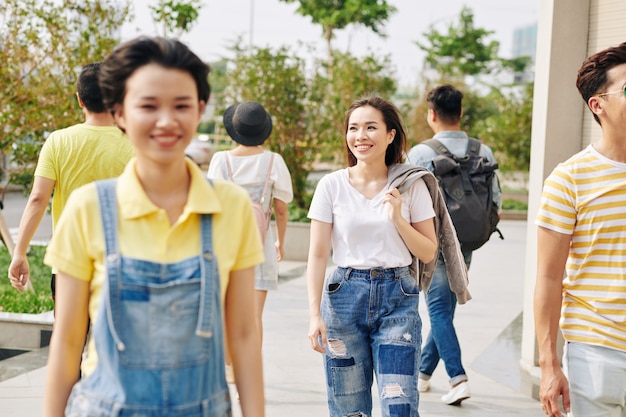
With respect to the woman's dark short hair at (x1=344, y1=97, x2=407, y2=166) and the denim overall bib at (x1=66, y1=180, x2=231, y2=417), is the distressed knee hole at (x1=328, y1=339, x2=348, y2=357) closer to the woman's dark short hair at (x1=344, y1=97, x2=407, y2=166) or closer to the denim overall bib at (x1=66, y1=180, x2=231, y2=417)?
the woman's dark short hair at (x1=344, y1=97, x2=407, y2=166)

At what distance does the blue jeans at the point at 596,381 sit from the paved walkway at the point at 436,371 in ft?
8.29

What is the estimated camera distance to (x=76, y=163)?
449 cm

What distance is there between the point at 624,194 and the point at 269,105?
1016 cm

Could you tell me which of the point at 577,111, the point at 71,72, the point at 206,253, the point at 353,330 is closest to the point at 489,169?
the point at 577,111

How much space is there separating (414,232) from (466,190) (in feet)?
5.47

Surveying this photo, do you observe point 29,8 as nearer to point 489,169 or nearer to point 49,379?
point 489,169

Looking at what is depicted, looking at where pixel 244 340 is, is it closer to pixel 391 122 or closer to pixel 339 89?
pixel 391 122

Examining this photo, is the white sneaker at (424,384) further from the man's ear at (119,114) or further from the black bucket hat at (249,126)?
the man's ear at (119,114)

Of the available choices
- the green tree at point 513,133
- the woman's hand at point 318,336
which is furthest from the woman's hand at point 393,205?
the green tree at point 513,133

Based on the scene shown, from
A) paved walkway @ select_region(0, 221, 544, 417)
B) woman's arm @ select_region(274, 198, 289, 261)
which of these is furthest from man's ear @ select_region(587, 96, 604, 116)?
woman's arm @ select_region(274, 198, 289, 261)

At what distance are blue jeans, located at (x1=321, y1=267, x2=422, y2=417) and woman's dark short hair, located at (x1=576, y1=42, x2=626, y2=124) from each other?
119cm

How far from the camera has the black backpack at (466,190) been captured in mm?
5340

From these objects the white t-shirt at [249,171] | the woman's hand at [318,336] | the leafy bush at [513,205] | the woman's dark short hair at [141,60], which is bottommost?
the woman's hand at [318,336]

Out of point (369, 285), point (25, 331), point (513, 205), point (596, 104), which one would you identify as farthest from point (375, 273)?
point (513, 205)
